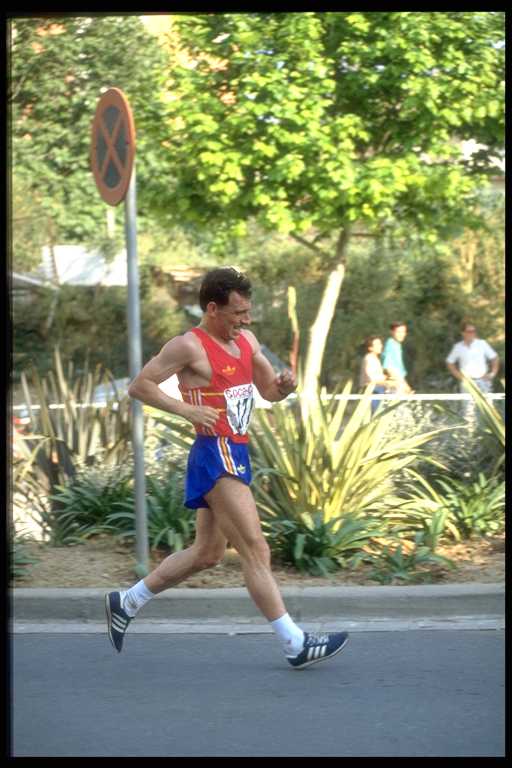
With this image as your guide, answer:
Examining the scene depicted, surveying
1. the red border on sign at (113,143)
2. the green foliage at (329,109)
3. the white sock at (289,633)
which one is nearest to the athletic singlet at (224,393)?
the white sock at (289,633)

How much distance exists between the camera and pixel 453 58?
15.0 metres

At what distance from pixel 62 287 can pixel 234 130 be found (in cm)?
1023

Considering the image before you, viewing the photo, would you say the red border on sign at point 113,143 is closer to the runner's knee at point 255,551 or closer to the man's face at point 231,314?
the man's face at point 231,314

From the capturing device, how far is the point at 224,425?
5.73m

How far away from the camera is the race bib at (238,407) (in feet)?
18.9

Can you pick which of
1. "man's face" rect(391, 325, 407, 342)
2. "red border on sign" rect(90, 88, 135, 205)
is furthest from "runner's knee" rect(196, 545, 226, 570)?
"man's face" rect(391, 325, 407, 342)

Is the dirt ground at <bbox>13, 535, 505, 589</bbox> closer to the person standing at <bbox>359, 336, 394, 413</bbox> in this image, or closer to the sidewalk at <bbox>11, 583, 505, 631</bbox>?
the sidewalk at <bbox>11, 583, 505, 631</bbox>

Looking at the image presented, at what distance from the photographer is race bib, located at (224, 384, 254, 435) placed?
576 cm

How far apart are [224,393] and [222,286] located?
→ 0.46 meters

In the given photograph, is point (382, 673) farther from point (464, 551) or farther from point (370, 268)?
point (370, 268)

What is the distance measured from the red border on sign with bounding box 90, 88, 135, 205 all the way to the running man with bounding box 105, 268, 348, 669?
5.67 feet

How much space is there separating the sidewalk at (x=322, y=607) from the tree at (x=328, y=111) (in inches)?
309

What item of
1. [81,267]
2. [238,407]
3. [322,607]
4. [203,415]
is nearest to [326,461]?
[322,607]

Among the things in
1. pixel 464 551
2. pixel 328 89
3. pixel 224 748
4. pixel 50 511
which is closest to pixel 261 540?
pixel 224 748
